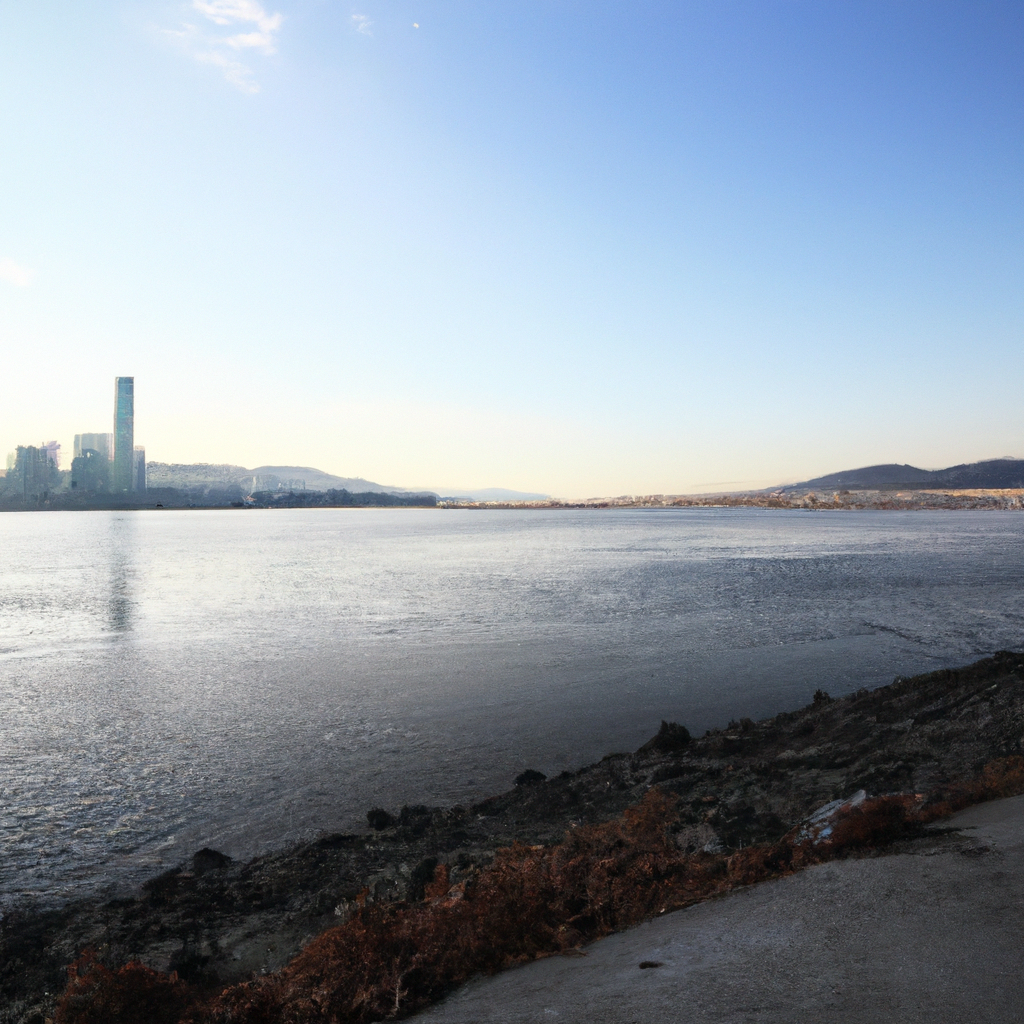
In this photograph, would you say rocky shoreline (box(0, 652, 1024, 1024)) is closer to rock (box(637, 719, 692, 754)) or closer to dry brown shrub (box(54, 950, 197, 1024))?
rock (box(637, 719, 692, 754))

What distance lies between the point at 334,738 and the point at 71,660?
1018 cm

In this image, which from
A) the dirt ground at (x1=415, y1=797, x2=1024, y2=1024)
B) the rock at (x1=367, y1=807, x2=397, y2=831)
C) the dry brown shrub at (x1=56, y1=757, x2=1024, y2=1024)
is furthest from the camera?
the rock at (x1=367, y1=807, x2=397, y2=831)

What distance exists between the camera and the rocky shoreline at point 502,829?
17.9ft

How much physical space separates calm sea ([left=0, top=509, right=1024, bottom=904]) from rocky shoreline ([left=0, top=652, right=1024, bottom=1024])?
0.71 metres

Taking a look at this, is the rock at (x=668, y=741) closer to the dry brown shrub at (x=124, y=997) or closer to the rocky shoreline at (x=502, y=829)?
the rocky shoreline at (x=502, y=829)

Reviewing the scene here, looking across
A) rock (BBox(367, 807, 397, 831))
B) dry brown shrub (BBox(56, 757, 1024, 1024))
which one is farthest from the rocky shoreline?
dry brown shrub (BBox(56, 757, 1024, 1024))

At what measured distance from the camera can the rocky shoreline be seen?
5.44 m

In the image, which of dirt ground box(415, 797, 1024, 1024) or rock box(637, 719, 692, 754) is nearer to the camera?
dirt ground box(415, 797, 1024, 1024)

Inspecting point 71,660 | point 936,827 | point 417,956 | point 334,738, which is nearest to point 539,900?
point 417,956

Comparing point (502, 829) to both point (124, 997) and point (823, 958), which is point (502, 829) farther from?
point (823, 958)

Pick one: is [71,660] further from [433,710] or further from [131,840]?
[131,840]

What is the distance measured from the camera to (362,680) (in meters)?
14.7

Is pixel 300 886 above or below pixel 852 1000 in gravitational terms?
below

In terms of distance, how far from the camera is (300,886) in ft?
20.9
